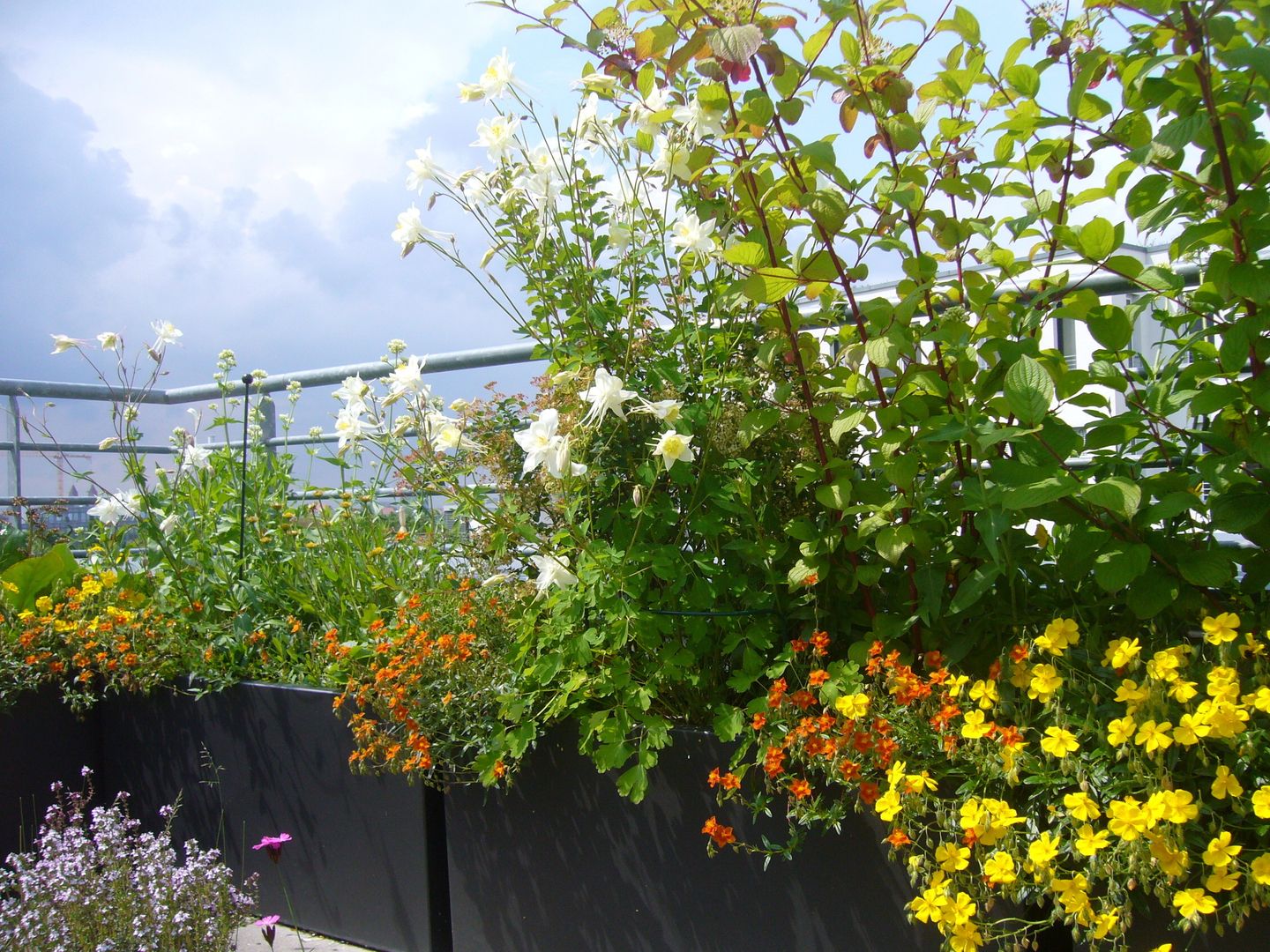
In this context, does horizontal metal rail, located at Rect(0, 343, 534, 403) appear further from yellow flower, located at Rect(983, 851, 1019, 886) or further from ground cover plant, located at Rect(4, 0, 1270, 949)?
yellow flower, located at Rect(983, 851, 1019, 886)

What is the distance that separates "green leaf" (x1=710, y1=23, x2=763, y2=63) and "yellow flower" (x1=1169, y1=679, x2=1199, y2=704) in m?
0.95

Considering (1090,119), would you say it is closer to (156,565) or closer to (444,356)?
(444,356)

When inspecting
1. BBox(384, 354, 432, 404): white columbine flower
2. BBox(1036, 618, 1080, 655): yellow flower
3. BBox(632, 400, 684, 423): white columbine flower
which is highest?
BBox(384, 354, 432, 404): white columbine flower

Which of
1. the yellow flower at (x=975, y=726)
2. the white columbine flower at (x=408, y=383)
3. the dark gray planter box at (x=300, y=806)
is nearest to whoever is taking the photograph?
the yellow flower at (x=975, y=726)

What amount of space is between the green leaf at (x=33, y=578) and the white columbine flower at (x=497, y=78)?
2276 mm

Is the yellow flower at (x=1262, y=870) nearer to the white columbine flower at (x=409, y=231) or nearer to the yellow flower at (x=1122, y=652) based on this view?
the yellow flower at (x=1122, y=652)

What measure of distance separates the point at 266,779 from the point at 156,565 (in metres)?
1.01

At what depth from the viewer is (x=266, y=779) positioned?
2377 millimetres

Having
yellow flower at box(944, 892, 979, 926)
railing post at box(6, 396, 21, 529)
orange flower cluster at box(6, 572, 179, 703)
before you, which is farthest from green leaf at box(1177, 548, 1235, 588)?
railing post at box(6, 396, 21, 529)

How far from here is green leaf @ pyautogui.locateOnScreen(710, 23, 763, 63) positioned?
4.37ft

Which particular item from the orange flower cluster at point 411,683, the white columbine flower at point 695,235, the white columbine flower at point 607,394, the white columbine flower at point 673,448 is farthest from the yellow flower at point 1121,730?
the orange flower cluster at point 411,683

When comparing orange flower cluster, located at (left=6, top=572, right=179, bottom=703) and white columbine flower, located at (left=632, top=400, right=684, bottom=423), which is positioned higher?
orange flower cluster, located at (left=6, top=572, right=179, bottom=703)

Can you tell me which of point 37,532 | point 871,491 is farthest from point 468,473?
point 37,532

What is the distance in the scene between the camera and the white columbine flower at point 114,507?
2908 millimetres
